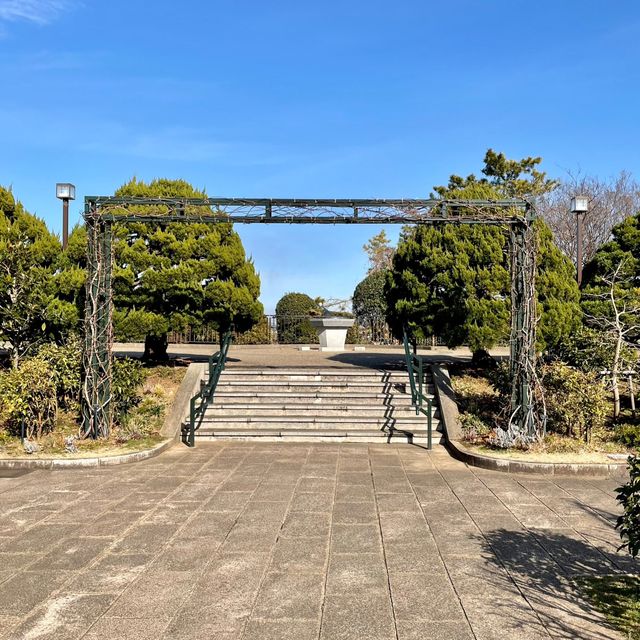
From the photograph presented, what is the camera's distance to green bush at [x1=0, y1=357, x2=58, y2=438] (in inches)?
327

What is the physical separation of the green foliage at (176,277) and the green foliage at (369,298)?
44.7 ft

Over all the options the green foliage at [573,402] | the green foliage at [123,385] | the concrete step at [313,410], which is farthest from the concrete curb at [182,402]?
the green foliage at [573,402]

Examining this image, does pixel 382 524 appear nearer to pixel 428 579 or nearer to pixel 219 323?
pixel 428 579

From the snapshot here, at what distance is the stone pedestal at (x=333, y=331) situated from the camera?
2017cm

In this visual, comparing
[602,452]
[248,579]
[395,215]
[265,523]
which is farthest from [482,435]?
[248,579]

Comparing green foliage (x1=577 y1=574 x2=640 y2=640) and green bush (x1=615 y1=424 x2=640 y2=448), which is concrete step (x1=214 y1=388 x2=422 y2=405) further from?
green foliage (x1=577 y1=574 x2=640 y2=640)

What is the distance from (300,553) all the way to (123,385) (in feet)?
19.4

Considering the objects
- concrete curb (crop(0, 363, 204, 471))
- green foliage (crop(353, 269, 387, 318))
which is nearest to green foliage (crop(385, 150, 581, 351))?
concrete curb (crop(0, 363, 204, 471))

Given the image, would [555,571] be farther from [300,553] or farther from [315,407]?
[315,407]

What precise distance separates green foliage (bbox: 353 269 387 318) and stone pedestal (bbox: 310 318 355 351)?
18.2 feet

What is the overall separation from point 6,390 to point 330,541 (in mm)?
6076

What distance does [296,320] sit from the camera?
25.7 m

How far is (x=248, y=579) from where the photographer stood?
4.05m

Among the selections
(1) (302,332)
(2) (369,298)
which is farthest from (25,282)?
(2) (369,298)
